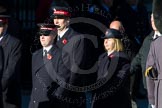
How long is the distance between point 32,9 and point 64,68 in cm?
396

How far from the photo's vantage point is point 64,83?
824 centimetres

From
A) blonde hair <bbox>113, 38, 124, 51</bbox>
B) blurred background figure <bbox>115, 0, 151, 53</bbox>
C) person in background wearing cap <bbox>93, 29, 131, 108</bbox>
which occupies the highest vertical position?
blurred background figure <bbox>115, 0, 151, 53</bbox>

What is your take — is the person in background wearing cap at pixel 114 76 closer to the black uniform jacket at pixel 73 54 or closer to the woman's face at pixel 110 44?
the woman's face at pixel 110 44

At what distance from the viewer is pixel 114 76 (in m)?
8.63

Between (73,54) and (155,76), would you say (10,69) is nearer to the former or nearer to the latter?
(73,54)

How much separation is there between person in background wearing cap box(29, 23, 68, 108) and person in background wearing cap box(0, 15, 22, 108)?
239 millimetres

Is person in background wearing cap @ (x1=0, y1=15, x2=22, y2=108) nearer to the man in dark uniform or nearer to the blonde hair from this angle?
the man in dark uniform

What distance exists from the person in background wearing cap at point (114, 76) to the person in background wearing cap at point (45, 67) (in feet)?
2.39

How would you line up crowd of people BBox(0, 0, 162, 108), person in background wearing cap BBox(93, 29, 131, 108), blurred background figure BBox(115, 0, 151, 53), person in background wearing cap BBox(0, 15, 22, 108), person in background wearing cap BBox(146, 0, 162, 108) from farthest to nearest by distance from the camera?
blurred background figure BBox(115, 0, 151, 53), person in background wearing cap BBox(93, 29, 131, 108), person in background wearing cap BBox(0, 15, 22, 108), crowd of people BBox(0, 0, 162, 108), person in background wearing cap BBox(146, 0, 162, 108)

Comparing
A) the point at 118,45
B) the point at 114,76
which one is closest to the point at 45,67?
the point at 114,76

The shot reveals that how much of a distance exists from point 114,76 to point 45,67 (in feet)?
3.02

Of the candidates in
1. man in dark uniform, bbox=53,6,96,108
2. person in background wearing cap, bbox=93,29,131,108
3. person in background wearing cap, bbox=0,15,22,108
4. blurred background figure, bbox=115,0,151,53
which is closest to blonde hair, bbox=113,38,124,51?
person in background wearing cap, bbox=93,29,131,108

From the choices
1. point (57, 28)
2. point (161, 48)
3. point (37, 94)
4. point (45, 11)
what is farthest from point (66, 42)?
point (45, 11)

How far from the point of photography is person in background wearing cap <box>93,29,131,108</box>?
28.3 ft
